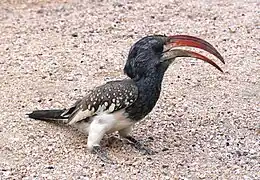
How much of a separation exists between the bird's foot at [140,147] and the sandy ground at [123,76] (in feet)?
0.13

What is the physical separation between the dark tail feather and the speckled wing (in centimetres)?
28

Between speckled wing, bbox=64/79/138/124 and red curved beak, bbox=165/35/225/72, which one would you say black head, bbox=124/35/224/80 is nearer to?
red curved beak, bbox=165/35/225/72

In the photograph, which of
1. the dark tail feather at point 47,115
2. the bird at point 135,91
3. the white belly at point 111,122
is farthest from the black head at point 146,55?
the dark tail feather at point 47,115

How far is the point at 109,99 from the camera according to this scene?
436 cm

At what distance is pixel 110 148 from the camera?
460cm

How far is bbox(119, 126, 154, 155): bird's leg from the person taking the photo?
179 inches

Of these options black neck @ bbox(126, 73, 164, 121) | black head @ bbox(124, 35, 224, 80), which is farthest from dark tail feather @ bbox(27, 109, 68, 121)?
black head @ bbox(124, 35, 224, 80)

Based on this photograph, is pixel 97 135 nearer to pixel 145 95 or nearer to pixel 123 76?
pixel 145 95

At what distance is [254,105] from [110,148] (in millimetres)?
1331

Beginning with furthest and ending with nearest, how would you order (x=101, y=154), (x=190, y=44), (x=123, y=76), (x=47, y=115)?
(x=123, y=76), (x=47, y=115), (x=101, y=154), (x=190, y=44)

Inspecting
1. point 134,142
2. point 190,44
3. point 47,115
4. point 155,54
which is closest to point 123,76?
point 47,115

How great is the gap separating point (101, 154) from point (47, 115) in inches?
25.5

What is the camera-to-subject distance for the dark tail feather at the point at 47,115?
15.7 ft

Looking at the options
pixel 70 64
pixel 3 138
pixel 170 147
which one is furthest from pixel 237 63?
pixel 3 138
